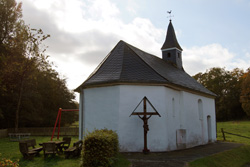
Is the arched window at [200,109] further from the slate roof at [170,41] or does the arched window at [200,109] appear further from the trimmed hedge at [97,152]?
the trimmed hedge at [97,152]

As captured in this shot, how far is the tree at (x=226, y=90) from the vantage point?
5428cm

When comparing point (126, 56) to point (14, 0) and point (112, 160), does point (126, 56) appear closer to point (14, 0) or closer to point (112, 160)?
point (112, 160)

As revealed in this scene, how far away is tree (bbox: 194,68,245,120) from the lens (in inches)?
2137

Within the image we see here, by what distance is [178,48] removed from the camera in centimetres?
2561

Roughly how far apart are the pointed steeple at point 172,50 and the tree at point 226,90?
3362 centimetres

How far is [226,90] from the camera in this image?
56.4 metres

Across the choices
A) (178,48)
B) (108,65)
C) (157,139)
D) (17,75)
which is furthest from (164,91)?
(17,75)

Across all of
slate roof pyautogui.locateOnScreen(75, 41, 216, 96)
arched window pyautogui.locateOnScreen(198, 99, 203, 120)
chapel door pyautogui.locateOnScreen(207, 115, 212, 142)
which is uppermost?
slate roof pyautogui.locateOnScreen(75, 41, 216, 96)

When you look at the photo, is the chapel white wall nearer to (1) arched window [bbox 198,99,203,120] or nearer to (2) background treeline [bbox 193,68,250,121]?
(1) arched window [bbox 198,99,203,120]

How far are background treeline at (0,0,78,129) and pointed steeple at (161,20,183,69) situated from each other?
528 inches

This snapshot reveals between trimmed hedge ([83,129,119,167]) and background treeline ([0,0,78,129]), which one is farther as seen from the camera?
background treeline ([0,0,78,129])

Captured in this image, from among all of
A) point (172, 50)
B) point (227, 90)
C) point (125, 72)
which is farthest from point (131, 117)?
point (227, 90)

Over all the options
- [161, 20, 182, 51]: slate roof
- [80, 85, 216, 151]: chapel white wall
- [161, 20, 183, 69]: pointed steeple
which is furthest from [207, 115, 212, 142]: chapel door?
[161, 20, 182, 51]: slate roof

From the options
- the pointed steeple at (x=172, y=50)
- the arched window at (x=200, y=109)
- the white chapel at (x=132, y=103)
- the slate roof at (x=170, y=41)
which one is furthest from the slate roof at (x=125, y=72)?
the slate roof at (x=170, y=41)
